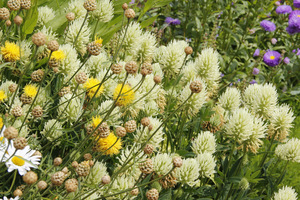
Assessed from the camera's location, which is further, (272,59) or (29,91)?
(272,59)

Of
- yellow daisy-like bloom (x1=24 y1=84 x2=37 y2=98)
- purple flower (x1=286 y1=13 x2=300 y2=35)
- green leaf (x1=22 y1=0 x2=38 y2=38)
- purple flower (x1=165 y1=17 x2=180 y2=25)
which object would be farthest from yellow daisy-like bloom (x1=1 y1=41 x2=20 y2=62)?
purple flower (x1=286 y1=13 x2=300 y2=35)

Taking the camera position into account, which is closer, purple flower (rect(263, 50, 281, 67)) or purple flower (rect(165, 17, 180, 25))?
purple flower (rect(263, 50, 281, 67))

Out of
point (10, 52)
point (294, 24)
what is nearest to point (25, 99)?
point (10, 52)

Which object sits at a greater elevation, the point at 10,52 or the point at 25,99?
the point at 10,52

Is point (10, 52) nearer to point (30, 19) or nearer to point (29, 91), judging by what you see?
point (29, 91)

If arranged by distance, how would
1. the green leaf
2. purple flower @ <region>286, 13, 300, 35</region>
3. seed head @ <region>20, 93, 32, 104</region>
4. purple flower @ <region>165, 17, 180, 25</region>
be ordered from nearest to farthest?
seed head @ <region>20, 93, 32, 104</region>
the green leaf
purple flower @ <region>286, 13, 300, 35</region>
purple flower @ <region>165, 17, 180, 25</region>

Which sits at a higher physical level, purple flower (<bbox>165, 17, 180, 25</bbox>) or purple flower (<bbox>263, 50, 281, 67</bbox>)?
purple flower (<bbox>165, 17, 180, 25</bbox>)

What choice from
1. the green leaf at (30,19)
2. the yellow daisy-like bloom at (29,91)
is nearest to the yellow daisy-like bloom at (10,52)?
the yellow daisy-like bloom at (29,91)

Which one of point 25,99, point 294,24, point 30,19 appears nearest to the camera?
point 25,99

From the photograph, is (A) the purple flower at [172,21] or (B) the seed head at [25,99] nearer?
(B) the seed head at [25,99]

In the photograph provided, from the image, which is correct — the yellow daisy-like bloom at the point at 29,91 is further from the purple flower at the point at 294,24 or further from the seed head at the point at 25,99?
the purple flower at the point at 294,24

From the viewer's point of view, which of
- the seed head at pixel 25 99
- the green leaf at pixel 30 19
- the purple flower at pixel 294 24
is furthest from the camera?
the purple flower at pixel 294 24

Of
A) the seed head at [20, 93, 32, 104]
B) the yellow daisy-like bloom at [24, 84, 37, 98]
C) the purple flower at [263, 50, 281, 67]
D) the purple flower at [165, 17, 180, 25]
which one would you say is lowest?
the seed head at [20, 93, 32, 104]

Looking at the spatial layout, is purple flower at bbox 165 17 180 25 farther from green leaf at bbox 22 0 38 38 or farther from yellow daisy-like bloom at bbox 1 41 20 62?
yellow daisy-like bloom at bbox 1 41 20 62
